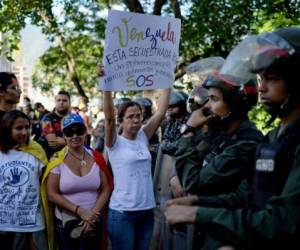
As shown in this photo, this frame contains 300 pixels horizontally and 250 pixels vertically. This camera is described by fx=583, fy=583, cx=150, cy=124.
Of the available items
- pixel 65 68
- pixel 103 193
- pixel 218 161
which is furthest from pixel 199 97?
pixel 65 68

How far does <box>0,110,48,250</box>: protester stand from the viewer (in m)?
4.81

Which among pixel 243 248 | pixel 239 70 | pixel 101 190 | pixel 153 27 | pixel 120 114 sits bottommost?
pixel 101 190

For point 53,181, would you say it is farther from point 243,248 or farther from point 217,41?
point 217,41

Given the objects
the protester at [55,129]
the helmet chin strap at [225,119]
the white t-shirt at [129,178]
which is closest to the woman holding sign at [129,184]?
the white t-shirt at [129,178]

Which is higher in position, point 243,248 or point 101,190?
point 243,248

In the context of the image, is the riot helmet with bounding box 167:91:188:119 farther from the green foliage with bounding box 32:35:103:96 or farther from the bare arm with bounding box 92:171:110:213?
the green foliage with bounding box 32:35:103:96

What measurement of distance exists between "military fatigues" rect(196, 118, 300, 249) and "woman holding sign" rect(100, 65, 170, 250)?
2.54m

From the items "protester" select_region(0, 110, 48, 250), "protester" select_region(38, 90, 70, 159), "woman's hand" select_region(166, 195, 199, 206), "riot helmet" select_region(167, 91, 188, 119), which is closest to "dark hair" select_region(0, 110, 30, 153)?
"protester" select_region(0, 110, 48, 250)

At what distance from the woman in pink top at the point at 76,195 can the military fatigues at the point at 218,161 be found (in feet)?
6.23

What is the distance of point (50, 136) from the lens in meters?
6.06

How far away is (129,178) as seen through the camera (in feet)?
15.9

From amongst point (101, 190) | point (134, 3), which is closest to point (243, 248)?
point (101, 190)

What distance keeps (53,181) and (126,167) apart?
0.64m

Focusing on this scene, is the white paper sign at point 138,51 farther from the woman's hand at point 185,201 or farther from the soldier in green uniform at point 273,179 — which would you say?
the soldier in green uniform at point 273,179
